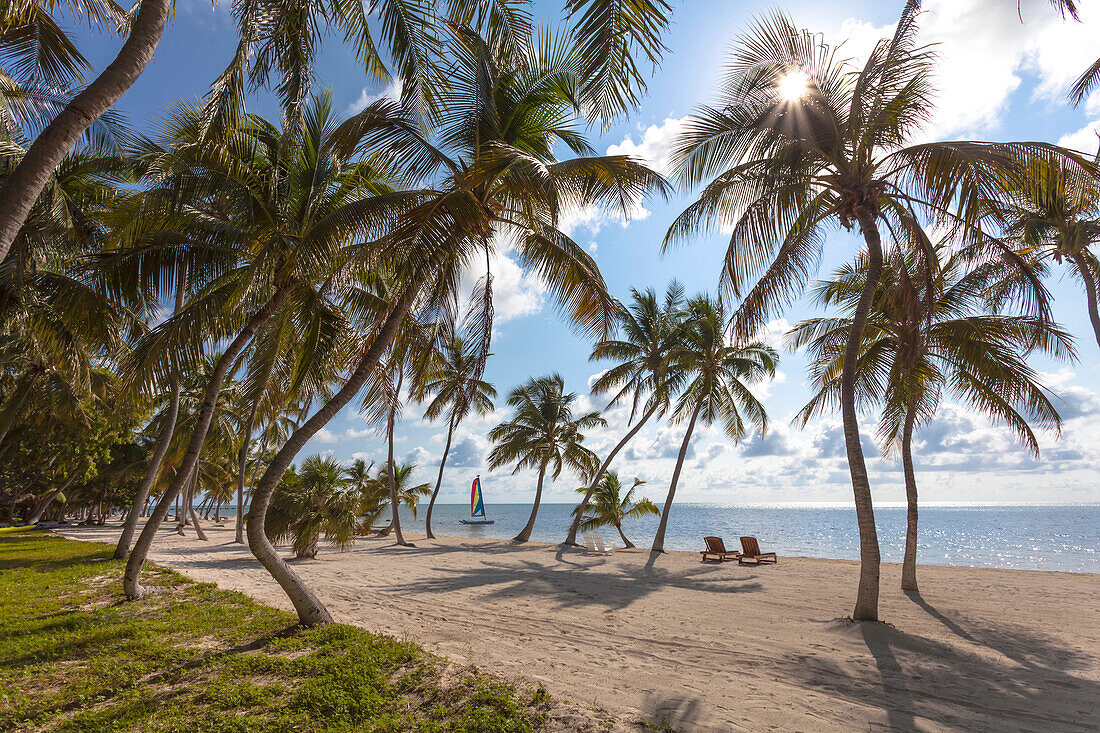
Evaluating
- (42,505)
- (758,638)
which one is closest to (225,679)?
(758,638)

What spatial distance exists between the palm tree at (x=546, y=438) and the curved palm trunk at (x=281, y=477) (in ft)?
57.8

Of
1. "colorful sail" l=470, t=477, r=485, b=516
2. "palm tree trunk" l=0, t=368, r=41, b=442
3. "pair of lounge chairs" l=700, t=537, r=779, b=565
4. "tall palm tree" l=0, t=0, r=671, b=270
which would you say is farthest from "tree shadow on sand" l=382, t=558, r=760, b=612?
"colorful sail" l=470, t=477, r=485, b=516

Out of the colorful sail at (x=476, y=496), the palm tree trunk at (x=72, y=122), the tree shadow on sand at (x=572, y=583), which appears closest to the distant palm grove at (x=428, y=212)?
the palm tree trunk at (x=72, y=122)

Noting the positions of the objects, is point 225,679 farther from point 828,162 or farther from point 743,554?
point 743,554

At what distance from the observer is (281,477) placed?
5805 mm

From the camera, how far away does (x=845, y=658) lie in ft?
19.2

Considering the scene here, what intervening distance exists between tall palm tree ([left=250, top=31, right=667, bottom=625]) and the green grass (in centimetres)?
99

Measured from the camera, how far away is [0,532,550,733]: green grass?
12.0ft

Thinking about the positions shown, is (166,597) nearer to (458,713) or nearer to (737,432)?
(458,713)

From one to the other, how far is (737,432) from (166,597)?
56.1 feet

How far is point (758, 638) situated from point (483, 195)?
21.8 feet

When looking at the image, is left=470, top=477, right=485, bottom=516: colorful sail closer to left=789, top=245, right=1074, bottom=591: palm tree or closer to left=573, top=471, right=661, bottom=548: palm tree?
left=573, top=471, right=661, bottom=548: palm tree

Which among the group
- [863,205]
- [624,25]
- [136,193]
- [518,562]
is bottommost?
[518,562]

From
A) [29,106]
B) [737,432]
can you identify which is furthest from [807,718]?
[737,432]
